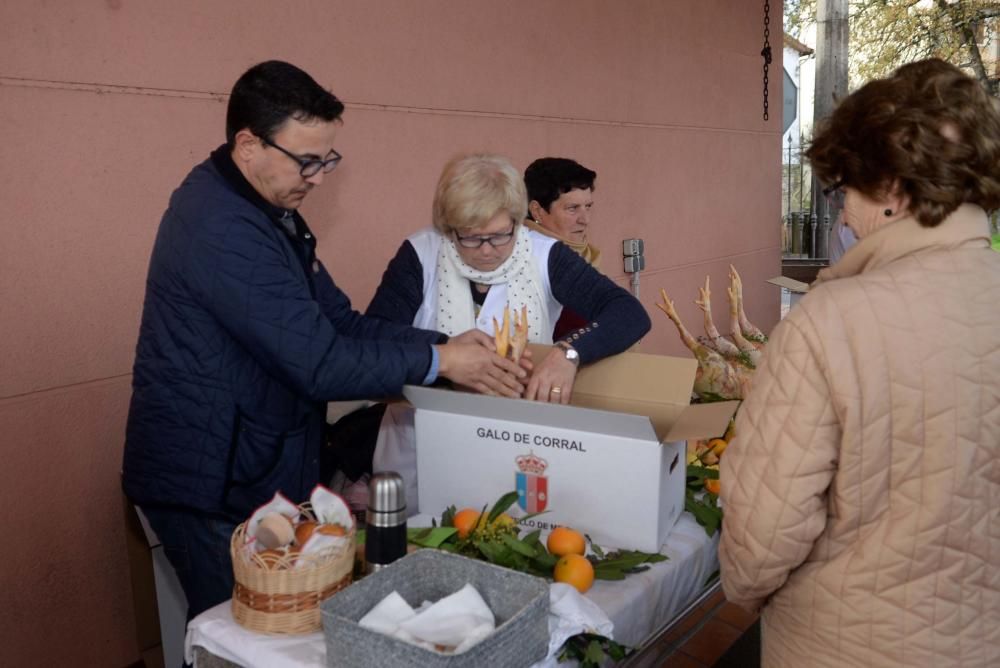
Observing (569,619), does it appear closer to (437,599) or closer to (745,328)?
(437,599)

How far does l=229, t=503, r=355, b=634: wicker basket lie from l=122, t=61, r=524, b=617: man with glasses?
1.43ft

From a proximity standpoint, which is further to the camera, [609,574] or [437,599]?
[609,574]

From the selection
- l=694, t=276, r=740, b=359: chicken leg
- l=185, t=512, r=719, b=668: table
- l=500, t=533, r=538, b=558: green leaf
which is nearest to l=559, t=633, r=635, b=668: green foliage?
l=185, t=512, r=719, b=668: table

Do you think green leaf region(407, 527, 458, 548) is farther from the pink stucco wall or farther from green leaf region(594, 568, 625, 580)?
the pink stucco wall

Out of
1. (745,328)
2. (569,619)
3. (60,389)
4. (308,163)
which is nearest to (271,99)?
(308,163)

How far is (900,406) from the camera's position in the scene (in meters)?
1.21

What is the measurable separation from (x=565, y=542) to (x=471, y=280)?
99 centimetres

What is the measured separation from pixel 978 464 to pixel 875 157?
0.45 metres

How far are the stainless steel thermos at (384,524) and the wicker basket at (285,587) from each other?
6 cm

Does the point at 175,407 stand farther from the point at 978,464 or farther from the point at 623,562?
the point at 978,464

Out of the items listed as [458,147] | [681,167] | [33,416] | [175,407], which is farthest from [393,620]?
[681,167]

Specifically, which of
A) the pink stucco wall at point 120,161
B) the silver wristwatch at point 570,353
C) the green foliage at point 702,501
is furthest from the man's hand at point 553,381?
the pink stucco wall at point 120,161

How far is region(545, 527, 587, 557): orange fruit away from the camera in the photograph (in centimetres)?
159

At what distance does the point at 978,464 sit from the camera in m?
1.23
